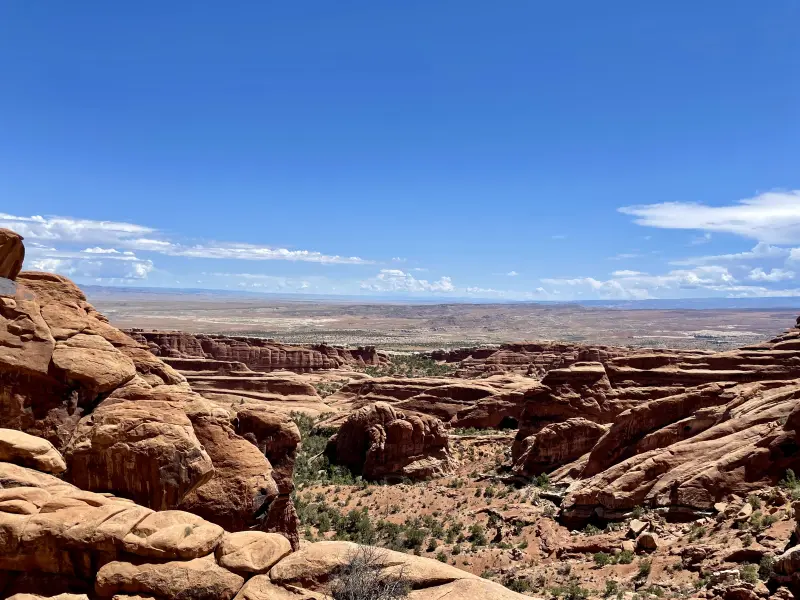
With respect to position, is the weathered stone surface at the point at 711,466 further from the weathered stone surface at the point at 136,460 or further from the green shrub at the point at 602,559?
the weathered stone surface at the point at 136,460

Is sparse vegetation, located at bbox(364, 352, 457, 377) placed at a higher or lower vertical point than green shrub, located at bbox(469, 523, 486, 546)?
lower

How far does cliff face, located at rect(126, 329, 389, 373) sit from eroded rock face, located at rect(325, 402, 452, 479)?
162ft

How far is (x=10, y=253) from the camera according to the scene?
14.7m

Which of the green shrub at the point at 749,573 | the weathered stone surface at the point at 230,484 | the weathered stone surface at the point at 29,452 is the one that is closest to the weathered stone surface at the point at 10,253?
the weathered stone surface at the point at 29,452

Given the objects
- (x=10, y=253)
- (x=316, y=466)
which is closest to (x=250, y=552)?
(x=10, y=253)

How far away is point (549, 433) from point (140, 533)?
25.7 meters

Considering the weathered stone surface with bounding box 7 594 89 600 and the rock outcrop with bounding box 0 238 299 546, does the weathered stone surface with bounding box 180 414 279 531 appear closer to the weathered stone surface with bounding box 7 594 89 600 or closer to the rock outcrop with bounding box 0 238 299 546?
the rock outcrop with bounding box 0 238 299 546

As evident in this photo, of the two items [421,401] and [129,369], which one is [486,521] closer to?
[129,369]

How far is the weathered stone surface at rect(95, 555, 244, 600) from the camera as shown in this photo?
9.90m

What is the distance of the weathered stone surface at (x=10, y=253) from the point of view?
47.9ft

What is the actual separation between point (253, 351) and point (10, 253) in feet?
249

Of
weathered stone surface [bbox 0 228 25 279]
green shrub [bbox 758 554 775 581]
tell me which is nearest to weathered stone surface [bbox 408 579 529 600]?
green shrub [bbox 758 554 775 581]

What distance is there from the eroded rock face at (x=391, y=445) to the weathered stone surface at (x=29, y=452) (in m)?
24.4

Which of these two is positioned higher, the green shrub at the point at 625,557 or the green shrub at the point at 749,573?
the green shrub at the point at 749,573
